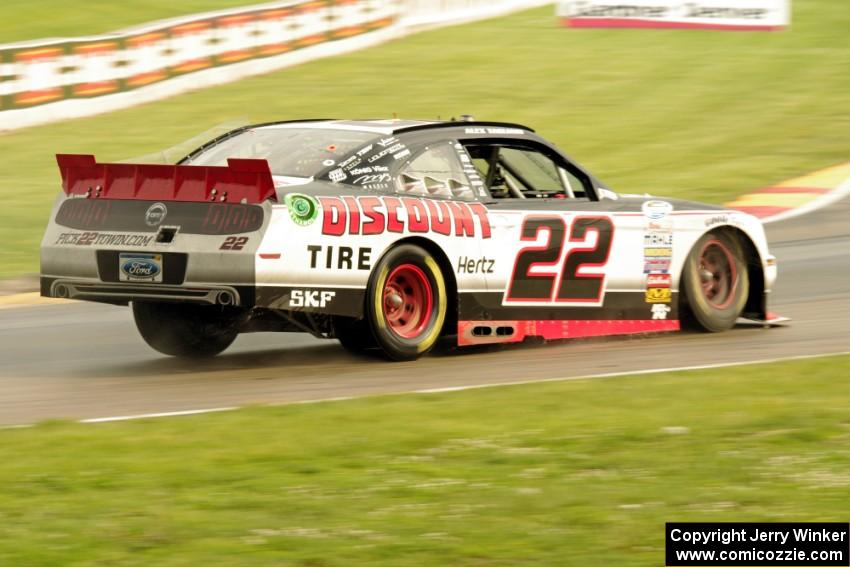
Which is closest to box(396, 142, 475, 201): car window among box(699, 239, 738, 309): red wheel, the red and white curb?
box(699, 239, 738, 309): red wheel

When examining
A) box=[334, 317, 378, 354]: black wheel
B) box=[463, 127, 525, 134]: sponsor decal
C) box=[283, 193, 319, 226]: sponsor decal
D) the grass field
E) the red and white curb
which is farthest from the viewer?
the grass field

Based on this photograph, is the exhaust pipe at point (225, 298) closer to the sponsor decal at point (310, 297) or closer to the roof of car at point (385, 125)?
the sponsor decal at point (310, 297)

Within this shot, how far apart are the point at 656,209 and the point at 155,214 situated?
11.5ft

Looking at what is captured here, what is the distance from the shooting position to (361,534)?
5102 mm

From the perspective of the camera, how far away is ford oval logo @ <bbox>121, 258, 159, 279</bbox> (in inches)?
326

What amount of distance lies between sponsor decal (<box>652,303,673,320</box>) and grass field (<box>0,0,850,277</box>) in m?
6.33

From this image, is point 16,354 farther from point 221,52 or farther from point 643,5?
point 643,5

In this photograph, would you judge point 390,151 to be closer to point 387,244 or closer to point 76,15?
point 387,244

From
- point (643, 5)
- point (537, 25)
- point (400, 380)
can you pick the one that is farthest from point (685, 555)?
point (537, 25)

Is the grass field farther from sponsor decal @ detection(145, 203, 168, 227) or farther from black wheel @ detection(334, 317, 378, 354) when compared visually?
sponsor decal @ detection(145, 203, 168, 227)

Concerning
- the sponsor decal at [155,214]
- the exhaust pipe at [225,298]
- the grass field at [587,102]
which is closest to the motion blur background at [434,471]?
the exhaust pipe at [225,298]

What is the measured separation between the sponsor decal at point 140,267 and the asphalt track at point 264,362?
61 centimetres

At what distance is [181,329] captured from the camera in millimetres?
9414

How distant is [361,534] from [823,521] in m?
1.62
